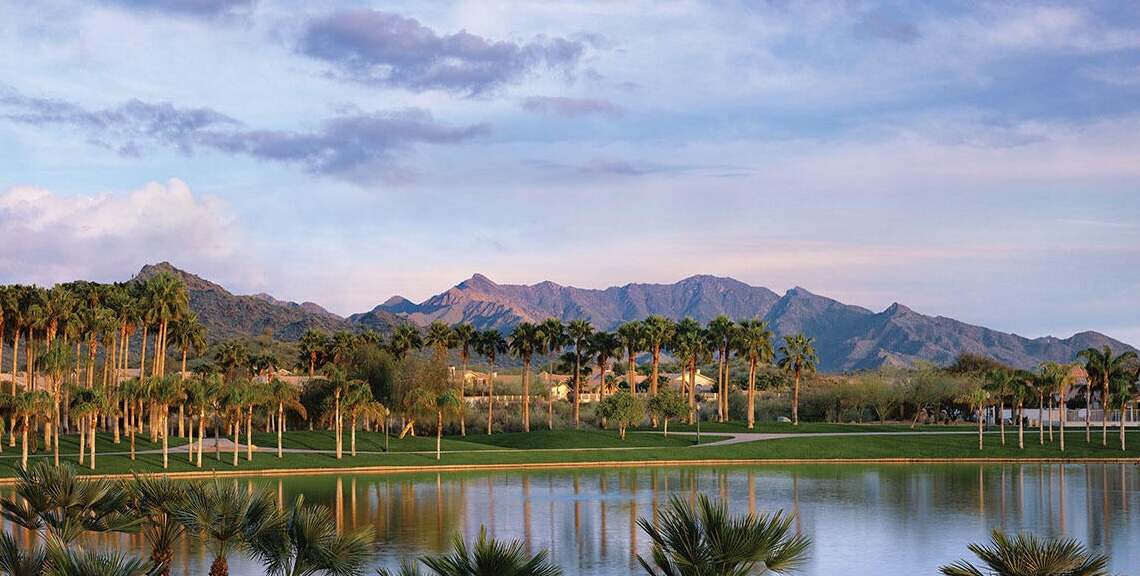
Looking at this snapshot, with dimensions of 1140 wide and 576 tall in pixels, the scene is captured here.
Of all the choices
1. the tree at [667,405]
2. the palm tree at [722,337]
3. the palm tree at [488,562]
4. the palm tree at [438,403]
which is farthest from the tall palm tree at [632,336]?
the palm tree at [488,562]

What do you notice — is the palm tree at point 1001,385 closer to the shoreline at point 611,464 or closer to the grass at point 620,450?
A: the grass at point 620,450

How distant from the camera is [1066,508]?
53.2 meters

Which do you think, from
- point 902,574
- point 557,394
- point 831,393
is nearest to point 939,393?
point 831,393

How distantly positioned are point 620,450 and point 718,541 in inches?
2781

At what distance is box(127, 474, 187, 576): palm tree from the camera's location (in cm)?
2020

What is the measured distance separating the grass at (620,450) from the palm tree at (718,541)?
6045 cm

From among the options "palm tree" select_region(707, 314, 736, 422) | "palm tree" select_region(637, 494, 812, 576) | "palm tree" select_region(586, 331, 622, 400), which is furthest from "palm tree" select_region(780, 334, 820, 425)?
"palm tree" select_region(637, 494, 812, 576)

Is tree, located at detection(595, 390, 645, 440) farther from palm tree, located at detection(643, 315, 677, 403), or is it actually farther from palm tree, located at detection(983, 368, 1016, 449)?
palm tree, located at detection(983, 368, 1016, 449)

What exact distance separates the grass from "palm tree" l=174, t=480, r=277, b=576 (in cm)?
5341

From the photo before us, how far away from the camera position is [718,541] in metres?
14.3

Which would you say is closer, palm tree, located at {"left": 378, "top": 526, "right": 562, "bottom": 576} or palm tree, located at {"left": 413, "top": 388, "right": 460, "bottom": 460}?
palm tree, located at {"left": 378, "top": 526, "right": 562, "bottom": 576}

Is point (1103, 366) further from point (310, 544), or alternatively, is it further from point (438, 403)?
point (310, 544)

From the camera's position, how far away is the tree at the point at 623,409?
9381 cm

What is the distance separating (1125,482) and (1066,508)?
1603 cm
